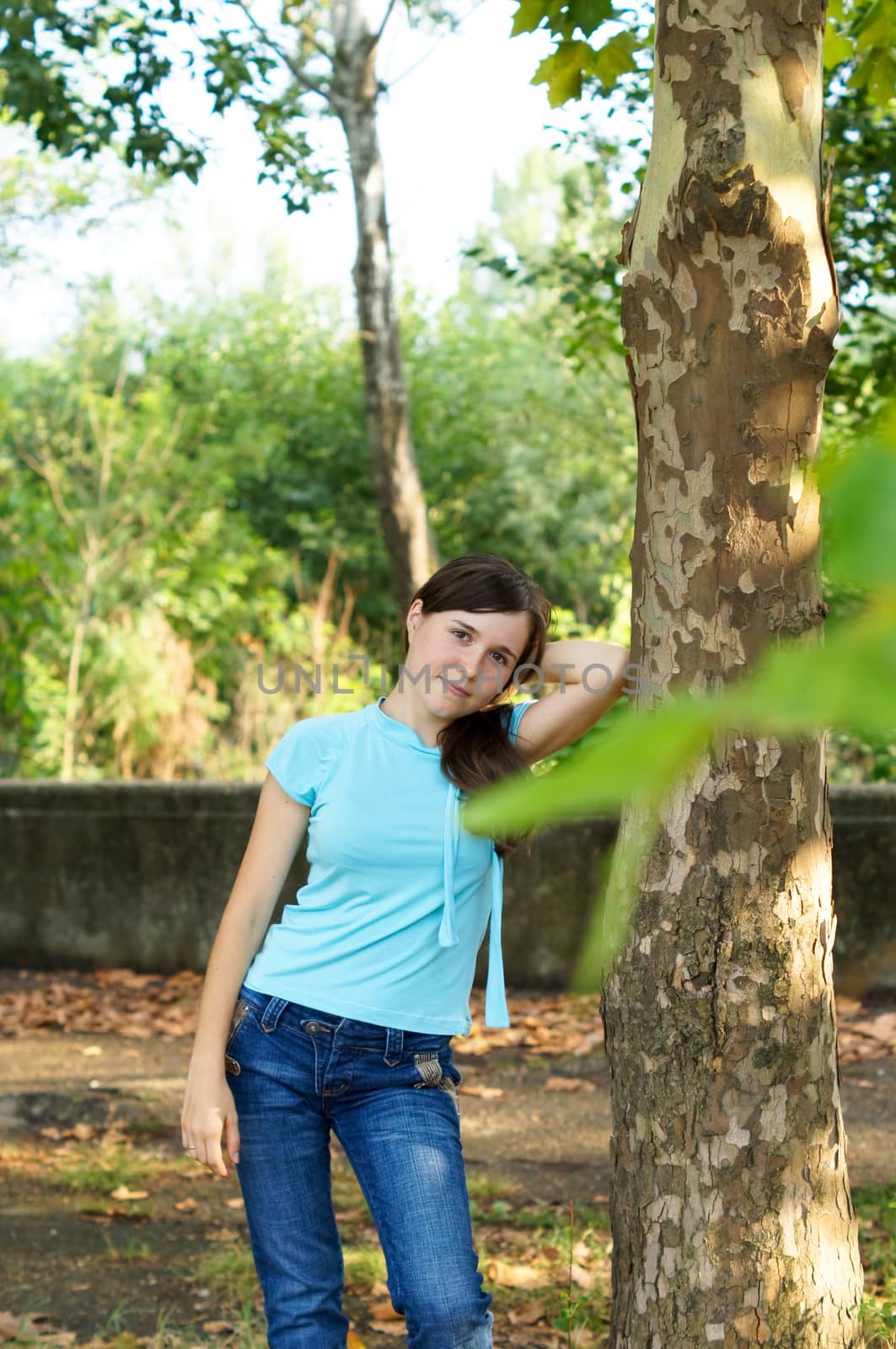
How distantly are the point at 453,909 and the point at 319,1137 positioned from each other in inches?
17.9

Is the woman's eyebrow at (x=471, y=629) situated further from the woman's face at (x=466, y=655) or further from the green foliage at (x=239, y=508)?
the green foliage at (x=239, y=508)

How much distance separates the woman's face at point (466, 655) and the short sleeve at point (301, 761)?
22 cm

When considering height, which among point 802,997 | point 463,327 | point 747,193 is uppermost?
point 463,327

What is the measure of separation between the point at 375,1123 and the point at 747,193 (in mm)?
1594

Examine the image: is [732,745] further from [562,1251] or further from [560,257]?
[560,257]

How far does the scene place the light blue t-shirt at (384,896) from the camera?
2291 millimetres

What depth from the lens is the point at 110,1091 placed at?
5.11 meters

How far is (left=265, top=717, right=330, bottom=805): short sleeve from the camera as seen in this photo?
238 centimetres

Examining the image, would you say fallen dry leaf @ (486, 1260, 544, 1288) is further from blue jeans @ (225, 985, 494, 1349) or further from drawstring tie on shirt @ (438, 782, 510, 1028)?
drawstring tie on shirt @ (438, 782, 510, 1028)

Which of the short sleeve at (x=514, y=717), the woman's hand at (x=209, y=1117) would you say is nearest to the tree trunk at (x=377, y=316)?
the short sleeve at (x=514, y=717)

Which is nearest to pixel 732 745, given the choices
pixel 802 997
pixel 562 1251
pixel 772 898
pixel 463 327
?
pixel 772 898

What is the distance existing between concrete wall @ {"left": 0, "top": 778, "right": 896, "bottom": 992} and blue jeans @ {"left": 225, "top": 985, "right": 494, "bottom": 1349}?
400 cm

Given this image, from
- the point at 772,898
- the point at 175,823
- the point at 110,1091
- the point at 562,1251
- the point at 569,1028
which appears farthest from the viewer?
the point at 175,823

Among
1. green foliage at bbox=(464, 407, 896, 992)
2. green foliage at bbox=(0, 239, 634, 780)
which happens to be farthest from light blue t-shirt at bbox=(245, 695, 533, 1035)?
green foliage at bbox=(0, 239, 634, 780)
